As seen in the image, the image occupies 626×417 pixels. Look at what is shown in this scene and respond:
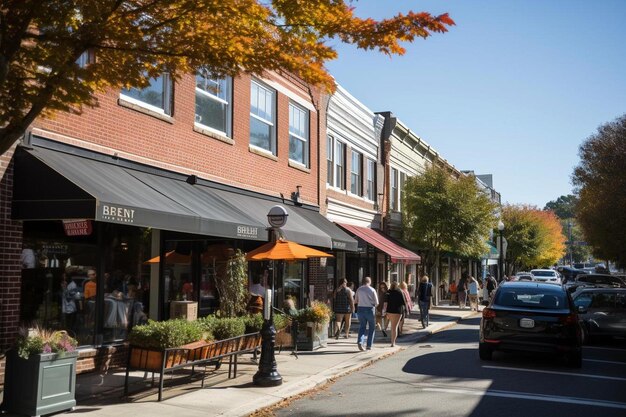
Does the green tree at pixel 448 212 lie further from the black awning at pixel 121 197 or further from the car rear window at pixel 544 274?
the black awning at pixel 121 197

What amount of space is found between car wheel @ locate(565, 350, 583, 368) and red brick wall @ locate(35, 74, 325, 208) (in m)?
8.32

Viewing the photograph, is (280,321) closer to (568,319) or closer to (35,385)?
(568,319)

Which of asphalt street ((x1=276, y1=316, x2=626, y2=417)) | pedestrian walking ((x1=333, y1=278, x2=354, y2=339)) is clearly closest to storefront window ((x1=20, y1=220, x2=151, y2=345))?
asphalt street ((x1=276, y1=316, x2=626, y2=417))

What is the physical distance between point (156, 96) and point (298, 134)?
719 centimetres

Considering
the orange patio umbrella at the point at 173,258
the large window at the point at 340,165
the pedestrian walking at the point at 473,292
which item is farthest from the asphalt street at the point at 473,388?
the pedestrian walking at the point at 473,292

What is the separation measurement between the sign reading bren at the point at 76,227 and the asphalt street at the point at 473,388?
13.6ft

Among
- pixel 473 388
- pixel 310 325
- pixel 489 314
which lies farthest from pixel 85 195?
pixel 489 314

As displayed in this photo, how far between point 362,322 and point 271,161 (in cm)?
534

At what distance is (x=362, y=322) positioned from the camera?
14.6 m

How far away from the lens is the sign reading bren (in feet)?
31.7

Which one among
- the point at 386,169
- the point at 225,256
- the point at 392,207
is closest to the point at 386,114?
the point at 386,169

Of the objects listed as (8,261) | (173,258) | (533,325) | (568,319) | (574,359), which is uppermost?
(173,258)

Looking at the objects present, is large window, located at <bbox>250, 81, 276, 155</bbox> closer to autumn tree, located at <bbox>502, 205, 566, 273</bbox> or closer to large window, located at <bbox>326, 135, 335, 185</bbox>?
large window, located at <bbox>326, 135, 335, 185</bbox>

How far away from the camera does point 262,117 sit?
17.1 m
